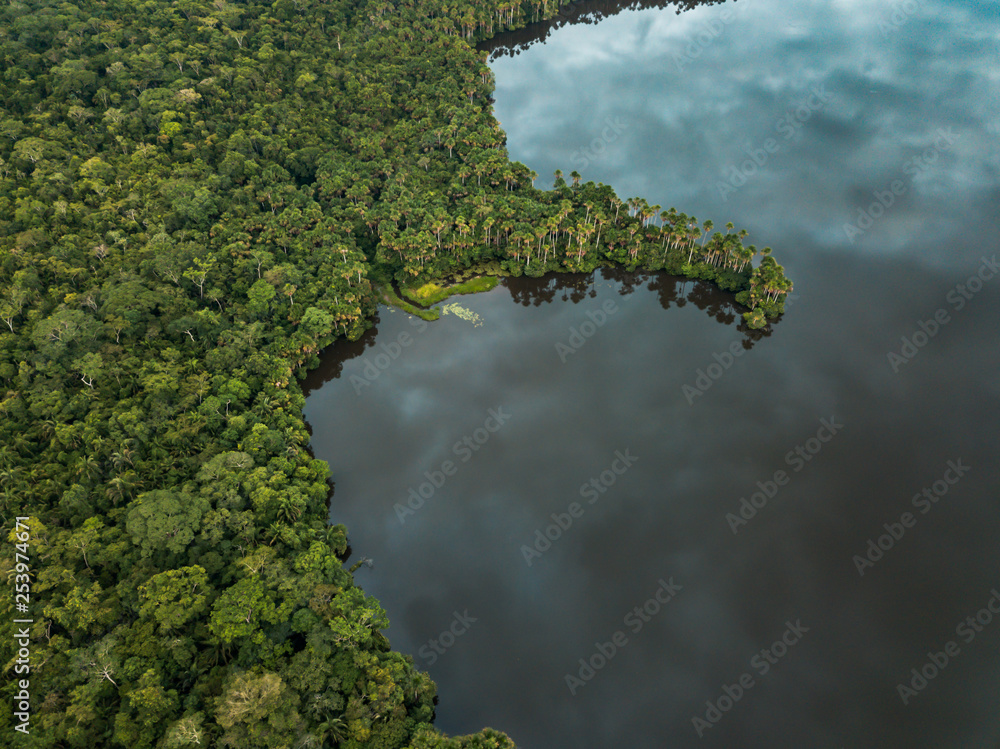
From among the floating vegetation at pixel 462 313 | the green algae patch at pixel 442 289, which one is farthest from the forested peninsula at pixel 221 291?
the floating vegetation at pixel 462 313

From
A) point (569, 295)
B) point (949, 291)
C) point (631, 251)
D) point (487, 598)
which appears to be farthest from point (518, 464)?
point (949, 291)

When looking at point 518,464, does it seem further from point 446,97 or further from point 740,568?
point 446,97

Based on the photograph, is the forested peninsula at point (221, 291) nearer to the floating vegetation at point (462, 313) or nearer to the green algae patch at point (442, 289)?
the green algae patch at point (442, 289)

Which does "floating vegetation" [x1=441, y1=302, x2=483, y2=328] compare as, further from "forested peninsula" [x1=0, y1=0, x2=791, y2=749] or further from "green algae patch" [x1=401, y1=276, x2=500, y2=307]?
"forested peninsula" [x1=0, y1=0, x2=791, y2=749]

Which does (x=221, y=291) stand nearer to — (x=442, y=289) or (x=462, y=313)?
(x=442, y=289)

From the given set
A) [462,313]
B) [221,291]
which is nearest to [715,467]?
[462,313]

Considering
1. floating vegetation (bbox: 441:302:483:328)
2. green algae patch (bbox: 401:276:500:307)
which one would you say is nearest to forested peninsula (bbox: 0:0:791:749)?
green algae patch (bbox: 401:276:500:307)
